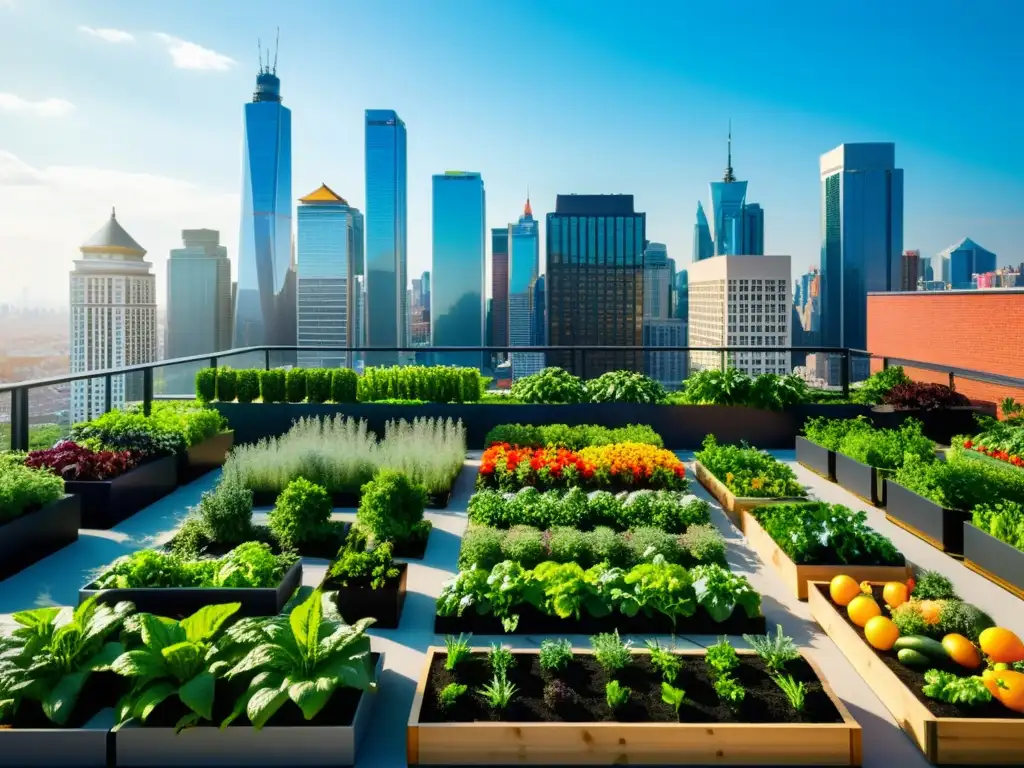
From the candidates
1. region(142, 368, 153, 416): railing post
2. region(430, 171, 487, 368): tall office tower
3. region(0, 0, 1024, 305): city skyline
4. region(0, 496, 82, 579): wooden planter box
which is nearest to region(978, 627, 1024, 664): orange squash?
region(0, 496, 82, 579): wooden planter box

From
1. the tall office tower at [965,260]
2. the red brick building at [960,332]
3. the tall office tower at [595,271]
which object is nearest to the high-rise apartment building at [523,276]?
the tall office tower at [595,271]

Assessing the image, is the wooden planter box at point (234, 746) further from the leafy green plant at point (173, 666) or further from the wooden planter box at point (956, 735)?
the wooden planter box at point (956, 735)

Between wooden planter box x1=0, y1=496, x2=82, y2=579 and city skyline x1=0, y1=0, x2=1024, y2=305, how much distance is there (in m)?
3.81

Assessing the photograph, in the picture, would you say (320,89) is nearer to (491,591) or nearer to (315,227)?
(491,591)

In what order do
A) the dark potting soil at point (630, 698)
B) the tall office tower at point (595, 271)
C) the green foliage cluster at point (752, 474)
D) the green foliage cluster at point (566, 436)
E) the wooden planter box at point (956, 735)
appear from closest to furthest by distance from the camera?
the wooden planter box at point (956, 735) → the dark potting soil at point (630, 698) → the green foliage cluster at point (752, 474) → the green foliage cluster at point (566, 436) → the tall office tower at point (595, 271)

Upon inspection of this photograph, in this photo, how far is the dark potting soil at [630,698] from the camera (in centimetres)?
269

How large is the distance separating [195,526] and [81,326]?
22555mm

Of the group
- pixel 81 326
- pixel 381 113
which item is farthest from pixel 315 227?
pixel 81 326

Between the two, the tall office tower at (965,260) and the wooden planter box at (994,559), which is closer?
the wooden planter box at (994,559)

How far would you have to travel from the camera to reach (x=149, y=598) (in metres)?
3.63

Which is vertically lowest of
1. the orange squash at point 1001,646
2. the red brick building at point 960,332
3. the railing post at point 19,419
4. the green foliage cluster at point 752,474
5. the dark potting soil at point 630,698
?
the dark potting soil at point 630,698

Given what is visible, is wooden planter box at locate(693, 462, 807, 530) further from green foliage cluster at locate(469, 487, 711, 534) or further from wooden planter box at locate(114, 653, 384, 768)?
wooden planter box at locate(114, 653, 384, 768)

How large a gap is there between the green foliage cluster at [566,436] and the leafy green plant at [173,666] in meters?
4.58

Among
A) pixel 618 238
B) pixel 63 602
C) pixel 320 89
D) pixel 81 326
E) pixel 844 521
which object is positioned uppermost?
pixel 618 238
